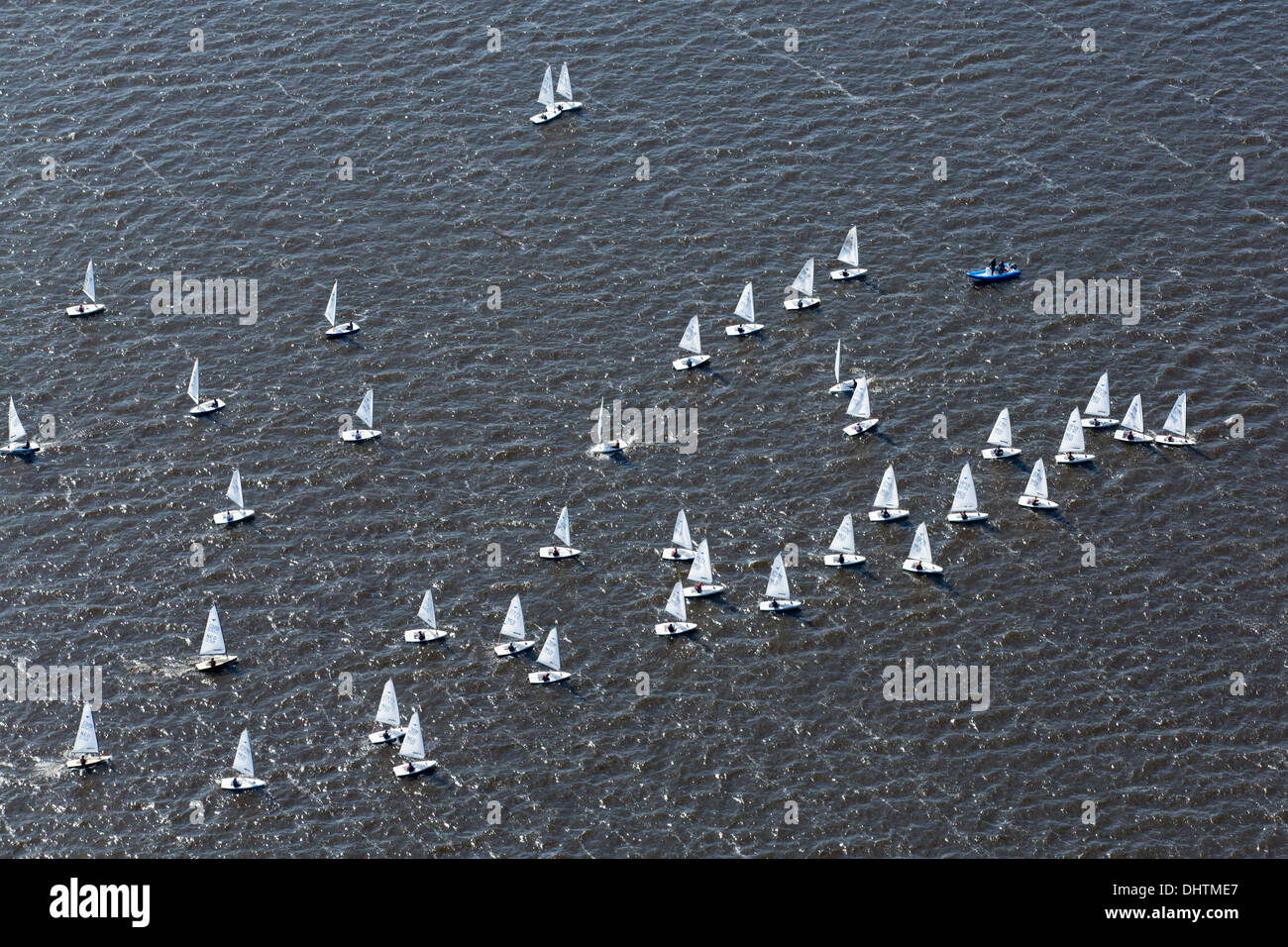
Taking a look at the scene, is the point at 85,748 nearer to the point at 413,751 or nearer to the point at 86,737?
the point at 86,737

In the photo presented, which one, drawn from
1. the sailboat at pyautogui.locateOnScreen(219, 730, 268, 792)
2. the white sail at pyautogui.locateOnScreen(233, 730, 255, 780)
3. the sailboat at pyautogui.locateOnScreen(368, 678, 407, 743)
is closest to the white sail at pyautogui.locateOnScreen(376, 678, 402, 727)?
the sailboat at pyautogui.locateOnScreen(368, 678, 407, 743)

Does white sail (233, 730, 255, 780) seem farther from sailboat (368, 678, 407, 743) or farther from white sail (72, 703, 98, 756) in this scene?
white sail (72, 703, 98, 756)

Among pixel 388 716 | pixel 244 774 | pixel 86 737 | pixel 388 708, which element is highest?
pixel 388 708

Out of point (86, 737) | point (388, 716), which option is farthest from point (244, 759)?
point (86, 737)

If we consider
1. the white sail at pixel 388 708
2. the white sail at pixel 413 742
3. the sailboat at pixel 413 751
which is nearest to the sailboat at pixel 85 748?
the white sail at pixel 388 708

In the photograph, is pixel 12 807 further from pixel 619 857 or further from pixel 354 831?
pixel 619 857

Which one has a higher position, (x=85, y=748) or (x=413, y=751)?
(x=85, y=748)
